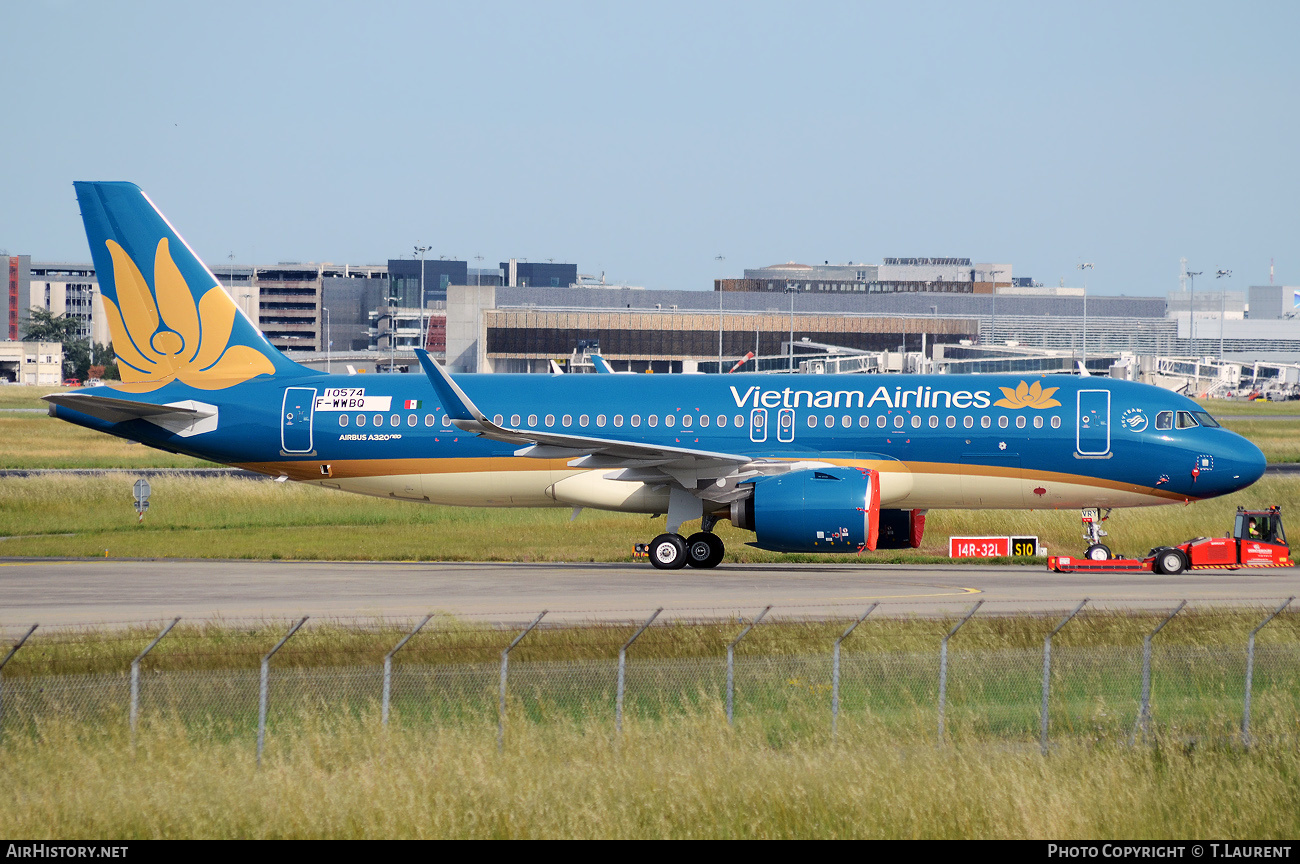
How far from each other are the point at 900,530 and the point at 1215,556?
8184 mm

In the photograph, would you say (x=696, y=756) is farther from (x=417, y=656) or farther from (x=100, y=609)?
(x=100, y=609)

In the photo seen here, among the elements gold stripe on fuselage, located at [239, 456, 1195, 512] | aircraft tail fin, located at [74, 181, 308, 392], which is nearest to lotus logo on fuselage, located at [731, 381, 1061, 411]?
gold stripe on fuselage, located at [239, 456, 1195, 512]

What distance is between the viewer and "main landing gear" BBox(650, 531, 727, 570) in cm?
3541

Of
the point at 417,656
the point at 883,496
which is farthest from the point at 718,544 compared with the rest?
the point at 417,656

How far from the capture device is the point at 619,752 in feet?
51.8

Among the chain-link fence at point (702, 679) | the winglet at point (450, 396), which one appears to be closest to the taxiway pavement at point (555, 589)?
the chain-link fence at point (702, 679)

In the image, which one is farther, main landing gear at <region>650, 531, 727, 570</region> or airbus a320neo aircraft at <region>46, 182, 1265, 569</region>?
main landing gear at <region>650, 531, 727, 570</region>

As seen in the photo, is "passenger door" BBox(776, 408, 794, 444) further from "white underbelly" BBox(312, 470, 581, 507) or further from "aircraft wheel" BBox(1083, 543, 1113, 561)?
"aircraft wheel" BBox(1083, 543, 1113, 561)

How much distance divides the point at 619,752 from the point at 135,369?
90.2 feet

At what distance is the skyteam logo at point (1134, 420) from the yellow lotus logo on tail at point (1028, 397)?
1.68 meters

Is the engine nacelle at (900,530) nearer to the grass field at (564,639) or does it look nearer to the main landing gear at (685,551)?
the main landing gear at (685,551)

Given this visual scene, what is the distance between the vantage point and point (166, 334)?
38375 millimetres

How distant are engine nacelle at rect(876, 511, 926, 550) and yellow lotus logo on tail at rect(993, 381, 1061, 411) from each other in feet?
12.5

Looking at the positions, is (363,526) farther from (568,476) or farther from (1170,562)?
(1170,562)
